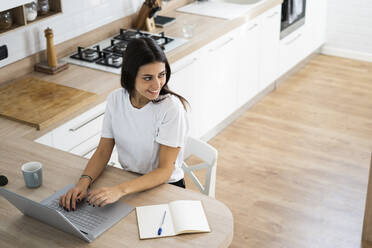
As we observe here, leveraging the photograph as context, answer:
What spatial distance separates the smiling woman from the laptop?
0.11 ft

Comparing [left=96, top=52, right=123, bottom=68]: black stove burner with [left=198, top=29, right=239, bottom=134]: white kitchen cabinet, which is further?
[left=198, top=29, right=239, bottom=134]: white kitchen cabinet

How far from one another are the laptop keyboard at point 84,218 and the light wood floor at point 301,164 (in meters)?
1.41

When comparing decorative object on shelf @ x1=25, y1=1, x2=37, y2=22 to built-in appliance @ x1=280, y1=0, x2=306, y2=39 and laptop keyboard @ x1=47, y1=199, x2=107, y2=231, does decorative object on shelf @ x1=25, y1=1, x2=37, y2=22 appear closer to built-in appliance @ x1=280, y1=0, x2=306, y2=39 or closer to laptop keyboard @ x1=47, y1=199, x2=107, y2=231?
laptop keyboard @ x1=47, y1=199, x2=107, y2=231

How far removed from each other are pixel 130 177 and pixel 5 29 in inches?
52.4

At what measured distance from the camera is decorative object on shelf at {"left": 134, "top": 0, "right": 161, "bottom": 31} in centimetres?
390

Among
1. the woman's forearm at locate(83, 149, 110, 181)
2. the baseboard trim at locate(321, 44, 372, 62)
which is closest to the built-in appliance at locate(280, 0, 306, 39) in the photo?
the baseboard trim at locate(321, 44, 372, 62)

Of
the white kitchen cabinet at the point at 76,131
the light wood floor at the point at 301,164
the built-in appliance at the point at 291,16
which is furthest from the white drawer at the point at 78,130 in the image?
the built-in appliance at the point at 291,16

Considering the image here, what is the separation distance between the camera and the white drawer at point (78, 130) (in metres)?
2.78

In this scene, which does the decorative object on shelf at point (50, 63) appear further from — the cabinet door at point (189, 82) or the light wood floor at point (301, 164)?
the light wood floor at point (301, 164)

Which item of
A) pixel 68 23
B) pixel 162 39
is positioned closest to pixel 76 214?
pixel 68 23

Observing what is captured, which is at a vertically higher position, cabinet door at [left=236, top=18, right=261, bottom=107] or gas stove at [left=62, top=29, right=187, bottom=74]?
gas stove at [left=62, top=29, right=187, bottom=74]

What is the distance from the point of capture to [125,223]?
6.29ft

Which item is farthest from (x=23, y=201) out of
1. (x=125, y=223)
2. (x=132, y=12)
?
(x=132, y=12)

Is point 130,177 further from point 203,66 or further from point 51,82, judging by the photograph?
point 203,66
